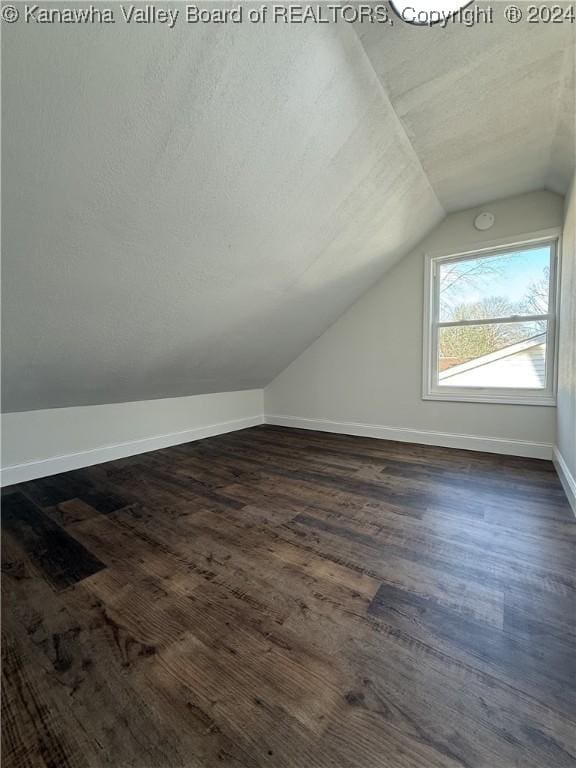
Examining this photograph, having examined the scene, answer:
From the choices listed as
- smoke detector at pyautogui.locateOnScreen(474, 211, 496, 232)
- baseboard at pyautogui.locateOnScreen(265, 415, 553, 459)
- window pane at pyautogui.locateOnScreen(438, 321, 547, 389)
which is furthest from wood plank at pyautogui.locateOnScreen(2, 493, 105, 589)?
smoke detector at pyautogui.locateOnScreen(474, 211, 496, 232)

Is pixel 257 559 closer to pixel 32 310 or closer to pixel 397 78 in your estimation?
pixel 32 310

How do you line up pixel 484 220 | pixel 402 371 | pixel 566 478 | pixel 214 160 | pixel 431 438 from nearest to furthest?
pixel 214 160 < pixel 566 478 < pixel 484 220 < pixel 431 438 < pixel 402 371

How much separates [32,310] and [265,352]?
2.31m

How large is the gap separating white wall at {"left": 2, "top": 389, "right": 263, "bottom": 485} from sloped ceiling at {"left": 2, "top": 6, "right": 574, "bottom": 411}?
24cm

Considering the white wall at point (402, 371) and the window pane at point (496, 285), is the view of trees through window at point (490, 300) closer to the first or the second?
the window pane at point (496, 285)

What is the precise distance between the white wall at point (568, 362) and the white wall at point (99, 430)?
11.7 feet

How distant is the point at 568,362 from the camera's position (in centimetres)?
221

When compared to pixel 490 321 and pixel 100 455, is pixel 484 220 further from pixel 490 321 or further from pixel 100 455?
pixel 100 455

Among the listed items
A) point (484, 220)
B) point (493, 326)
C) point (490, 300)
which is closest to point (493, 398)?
point (493, 326)

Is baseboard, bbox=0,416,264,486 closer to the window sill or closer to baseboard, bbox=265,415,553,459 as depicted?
baseboard, bbox=265,415,553,459

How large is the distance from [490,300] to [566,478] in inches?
69.8

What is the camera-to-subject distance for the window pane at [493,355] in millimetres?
2854

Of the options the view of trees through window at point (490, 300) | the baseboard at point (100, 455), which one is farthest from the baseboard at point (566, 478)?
the baseboard at point (100, 455)

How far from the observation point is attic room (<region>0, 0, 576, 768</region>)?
838mm
